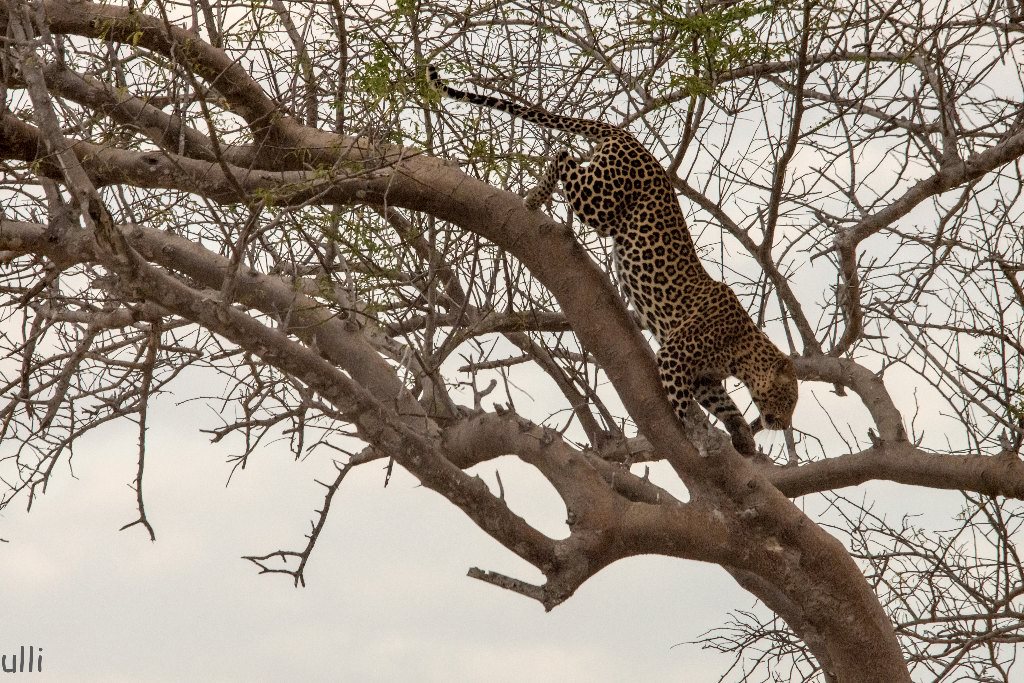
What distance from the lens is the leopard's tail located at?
22.7 ft

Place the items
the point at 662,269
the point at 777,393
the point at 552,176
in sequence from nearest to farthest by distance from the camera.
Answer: the point at 552,176
the point at 662,269
the point at 777,393

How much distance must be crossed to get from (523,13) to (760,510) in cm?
364

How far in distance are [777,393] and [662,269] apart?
0.99 metres

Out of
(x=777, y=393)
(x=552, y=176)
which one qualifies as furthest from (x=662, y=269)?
(x=777, y=393)

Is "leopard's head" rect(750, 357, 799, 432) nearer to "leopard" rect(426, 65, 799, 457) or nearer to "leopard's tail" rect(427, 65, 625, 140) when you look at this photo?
"leopard" rect(426, 65, 799, 457)

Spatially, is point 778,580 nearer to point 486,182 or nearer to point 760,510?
point 760,510

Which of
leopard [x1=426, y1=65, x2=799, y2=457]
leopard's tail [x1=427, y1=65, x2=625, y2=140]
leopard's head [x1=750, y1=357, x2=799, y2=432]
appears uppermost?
leopard's tail [x1=427, y1=65, x2=625, y2=140]

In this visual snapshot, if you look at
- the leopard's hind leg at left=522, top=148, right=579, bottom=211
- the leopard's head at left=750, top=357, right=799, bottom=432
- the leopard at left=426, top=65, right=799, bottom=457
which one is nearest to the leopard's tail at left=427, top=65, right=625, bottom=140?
the leopard at left=426, top=65, right=799, bottom=457

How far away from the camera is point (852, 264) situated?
7.79 metres

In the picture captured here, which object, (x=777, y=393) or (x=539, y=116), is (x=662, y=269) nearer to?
(x=777, y=393)

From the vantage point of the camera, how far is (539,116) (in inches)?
275

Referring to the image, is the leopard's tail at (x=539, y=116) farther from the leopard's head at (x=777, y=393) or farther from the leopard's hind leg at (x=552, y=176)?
the leopard's head at (x=777, y=393)

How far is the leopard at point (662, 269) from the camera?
6629 millimetres

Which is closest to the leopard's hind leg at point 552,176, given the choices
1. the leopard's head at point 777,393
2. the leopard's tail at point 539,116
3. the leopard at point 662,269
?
the leopard at point 662,269
